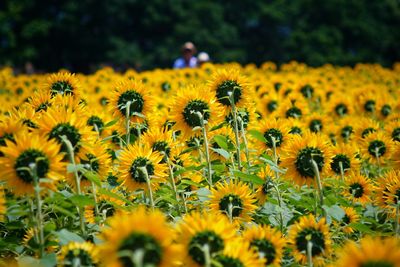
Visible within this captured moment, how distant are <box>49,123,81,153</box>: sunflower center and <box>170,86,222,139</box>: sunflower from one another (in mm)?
734

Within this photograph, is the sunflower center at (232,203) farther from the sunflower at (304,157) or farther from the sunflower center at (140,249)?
the sunflower center at (140,249)

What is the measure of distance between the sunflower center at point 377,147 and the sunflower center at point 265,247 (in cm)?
184

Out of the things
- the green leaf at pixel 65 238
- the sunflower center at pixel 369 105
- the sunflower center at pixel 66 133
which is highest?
the sunflower center at pixel 369 105

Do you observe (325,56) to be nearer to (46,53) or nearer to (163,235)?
(46,53)

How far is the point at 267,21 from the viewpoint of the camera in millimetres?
30359

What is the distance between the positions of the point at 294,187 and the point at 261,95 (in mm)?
3015

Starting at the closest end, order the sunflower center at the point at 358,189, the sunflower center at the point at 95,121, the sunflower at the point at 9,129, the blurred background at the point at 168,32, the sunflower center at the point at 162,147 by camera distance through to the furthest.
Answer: the sunflower at the point at 9,129 → the sunflower center at the point at 162,147 → the sunflower center at the point at 358,189 → the sunflower center at the point at 95,121 → the blurred background at the point at 168,32

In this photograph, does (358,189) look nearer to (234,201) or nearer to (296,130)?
(296,130)

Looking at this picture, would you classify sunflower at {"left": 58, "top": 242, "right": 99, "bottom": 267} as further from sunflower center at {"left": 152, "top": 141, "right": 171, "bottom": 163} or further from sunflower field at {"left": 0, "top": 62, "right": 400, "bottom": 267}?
sunflower center at {"left": 152, "top": 141, "right": 171, "bottom": 163}

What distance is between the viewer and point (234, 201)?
2381 millimetres

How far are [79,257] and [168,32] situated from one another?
2675 centimetres

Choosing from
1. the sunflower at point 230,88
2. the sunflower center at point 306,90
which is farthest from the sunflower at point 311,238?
the sunflower center at point 306,90

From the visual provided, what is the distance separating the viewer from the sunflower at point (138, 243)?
4.48 ft

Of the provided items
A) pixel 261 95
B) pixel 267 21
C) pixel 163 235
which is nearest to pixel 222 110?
pixel 163 235
